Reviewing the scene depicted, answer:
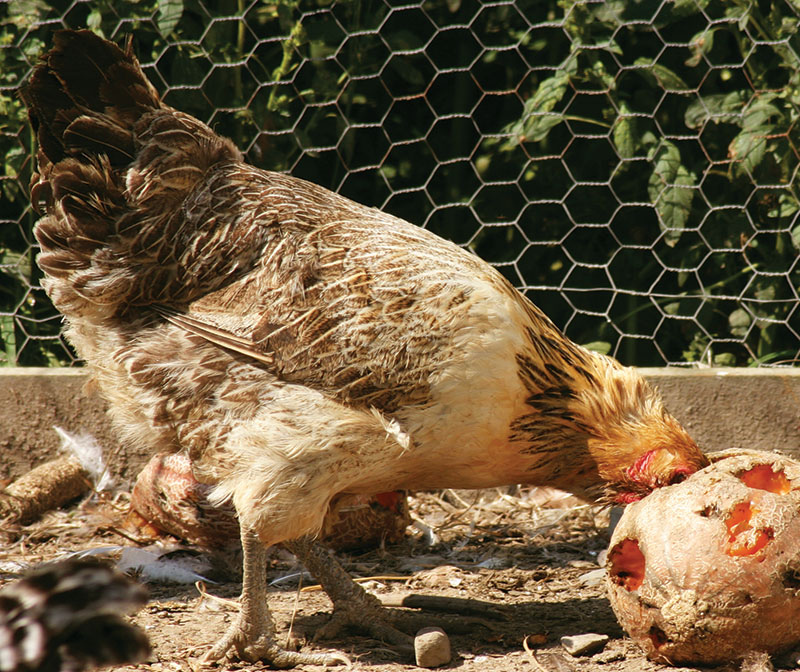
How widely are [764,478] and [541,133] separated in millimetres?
1916

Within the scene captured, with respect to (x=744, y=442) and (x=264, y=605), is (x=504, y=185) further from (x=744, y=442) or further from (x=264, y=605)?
(x=264, y=605)

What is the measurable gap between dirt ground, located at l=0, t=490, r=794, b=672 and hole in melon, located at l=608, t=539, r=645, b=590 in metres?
0.24

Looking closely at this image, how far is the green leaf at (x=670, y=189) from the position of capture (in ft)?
12.8

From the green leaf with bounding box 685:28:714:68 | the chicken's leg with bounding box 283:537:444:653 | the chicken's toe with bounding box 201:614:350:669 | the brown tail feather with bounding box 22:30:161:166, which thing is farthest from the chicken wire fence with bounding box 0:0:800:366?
the chicken's toe with bounding box 201:614:350:669

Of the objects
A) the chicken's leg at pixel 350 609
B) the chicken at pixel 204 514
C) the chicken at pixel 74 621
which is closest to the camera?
the chicken at pixel 74 621

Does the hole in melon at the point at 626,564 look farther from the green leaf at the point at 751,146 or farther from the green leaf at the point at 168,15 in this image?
the green leaf at the point at 168,15

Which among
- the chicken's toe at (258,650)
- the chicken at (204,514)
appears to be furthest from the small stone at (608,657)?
the chicken at (204,514)

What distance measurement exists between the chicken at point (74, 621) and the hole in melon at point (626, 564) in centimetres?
134

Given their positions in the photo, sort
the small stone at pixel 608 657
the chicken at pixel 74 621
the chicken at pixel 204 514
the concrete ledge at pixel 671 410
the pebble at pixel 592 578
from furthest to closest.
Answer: the concrete ledge at pixel 671 410, the chicken at pixel 204 514, the pebble at pixel 592 578, the small stone at pixel 608 657, the chicken at pixel 74 621

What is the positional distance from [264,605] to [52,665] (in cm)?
120

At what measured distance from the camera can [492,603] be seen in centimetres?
309

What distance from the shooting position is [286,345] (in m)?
2.72

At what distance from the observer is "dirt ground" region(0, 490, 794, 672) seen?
8.98 ft

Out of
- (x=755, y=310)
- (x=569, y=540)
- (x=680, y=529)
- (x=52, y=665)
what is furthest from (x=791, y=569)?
(x=755, y=310)
